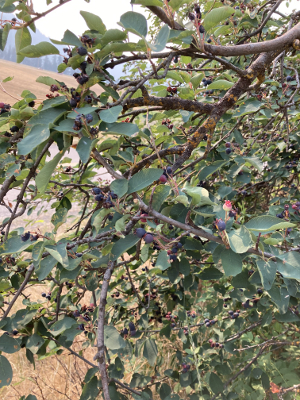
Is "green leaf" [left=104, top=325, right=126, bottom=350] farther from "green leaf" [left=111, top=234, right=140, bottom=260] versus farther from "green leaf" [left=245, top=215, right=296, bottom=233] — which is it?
"green leaf" [left=245, top=215, right=296, bottom=233]

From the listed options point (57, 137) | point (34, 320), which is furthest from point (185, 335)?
point (57, 137)

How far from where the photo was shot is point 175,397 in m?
1.36

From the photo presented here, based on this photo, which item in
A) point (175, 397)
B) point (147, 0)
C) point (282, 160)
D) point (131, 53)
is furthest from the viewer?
point (282, 160)

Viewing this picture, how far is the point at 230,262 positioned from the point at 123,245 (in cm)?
28

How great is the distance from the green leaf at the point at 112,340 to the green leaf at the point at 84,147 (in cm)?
48

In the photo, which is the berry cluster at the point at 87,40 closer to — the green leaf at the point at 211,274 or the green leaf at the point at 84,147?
the green leaf at the point at 84,147

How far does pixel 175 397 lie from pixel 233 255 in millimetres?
1105

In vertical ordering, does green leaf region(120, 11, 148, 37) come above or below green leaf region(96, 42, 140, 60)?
above

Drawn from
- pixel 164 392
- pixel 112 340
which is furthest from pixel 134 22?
pixel 164 392

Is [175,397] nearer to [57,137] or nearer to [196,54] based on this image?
[57,137]

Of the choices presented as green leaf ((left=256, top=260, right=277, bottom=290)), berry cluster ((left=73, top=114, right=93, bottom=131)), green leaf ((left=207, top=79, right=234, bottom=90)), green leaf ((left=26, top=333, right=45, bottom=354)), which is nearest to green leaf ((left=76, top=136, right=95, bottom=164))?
berry cluster ((left=73, top=114, right=93, bottom=131))

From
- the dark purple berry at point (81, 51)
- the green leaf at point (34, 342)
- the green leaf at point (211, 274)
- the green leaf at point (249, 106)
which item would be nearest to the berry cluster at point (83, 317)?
the green leaf at point (34, 342)

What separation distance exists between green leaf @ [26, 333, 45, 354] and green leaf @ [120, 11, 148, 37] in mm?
1097

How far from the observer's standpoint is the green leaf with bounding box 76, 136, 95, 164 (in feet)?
2.00
